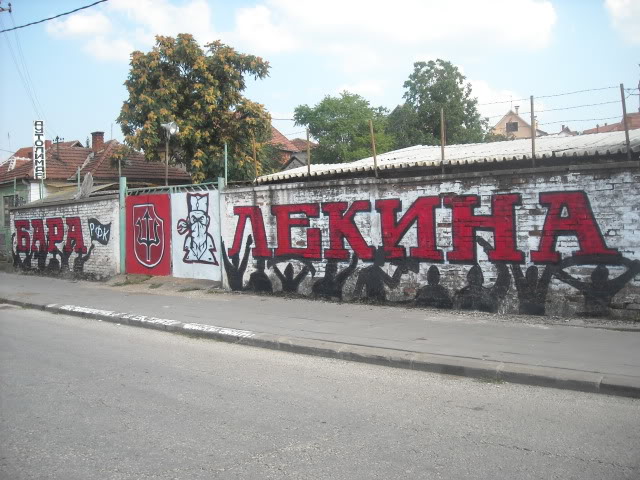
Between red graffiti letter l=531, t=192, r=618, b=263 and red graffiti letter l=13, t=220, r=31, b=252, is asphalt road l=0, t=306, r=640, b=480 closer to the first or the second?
red graffiti letter l=531, t=192, r=618, b=263

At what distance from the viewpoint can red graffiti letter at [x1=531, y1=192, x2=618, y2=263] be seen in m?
A: 8.25

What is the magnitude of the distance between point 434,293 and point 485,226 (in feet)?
4.93

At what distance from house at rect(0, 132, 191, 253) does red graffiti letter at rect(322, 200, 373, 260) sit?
15.9 m

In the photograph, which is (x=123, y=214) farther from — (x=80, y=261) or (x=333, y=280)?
(x=333, y=280)

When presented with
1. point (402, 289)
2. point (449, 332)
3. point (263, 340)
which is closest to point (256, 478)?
point (263, 340)

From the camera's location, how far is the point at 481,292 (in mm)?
9250

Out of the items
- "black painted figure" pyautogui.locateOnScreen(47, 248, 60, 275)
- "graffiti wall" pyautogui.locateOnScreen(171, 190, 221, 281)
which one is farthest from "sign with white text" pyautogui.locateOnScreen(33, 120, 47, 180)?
"graffiti wall" pyautogui.locateOnScreen(171, 190, 221, 281)

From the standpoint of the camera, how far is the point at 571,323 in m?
8.20

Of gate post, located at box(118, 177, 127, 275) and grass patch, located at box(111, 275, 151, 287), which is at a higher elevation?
gate post, located at box(118, 177, 127, 275)

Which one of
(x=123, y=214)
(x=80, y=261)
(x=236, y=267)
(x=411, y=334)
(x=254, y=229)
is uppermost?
(x=123, y=214)

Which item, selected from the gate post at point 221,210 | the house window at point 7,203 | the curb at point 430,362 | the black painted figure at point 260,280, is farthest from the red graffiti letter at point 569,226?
the house window at point 7,203

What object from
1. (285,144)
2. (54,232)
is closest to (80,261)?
(54,232)

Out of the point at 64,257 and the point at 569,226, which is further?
the point at 64,257

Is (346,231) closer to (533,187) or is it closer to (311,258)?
(311,258)
